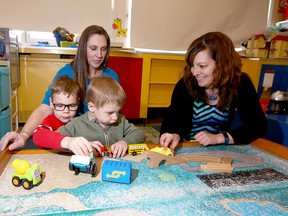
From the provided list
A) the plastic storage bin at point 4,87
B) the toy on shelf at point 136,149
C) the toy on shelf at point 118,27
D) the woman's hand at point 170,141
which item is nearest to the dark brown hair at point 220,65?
the woman's hand at point 170,141

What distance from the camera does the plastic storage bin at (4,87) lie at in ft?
6.13

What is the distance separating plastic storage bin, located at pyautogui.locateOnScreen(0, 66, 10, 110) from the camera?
1869 mm

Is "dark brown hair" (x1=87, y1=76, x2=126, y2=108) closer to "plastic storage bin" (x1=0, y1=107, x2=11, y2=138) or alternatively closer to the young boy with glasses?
the young boy with glasses

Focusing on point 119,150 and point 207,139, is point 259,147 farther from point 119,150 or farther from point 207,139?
point 119,150

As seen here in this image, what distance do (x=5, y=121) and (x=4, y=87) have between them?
0.90 ft

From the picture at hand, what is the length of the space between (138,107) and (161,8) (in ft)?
4.18

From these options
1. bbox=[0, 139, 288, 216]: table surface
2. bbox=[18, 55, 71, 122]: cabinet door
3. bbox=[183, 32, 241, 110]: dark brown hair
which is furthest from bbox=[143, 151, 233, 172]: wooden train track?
bbox=[18, 55, 71, 122]: cabinet door

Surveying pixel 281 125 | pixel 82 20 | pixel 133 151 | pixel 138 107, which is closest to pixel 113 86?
pixel 133 151

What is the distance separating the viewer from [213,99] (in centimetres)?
120

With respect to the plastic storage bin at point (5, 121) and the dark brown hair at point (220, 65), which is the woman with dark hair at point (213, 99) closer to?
the dark brown hair at point (220, 65)

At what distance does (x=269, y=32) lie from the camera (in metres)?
3.36

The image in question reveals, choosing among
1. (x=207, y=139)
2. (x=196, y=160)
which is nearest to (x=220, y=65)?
(x=207, y=139)

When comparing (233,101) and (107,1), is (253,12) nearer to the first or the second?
(107,1)

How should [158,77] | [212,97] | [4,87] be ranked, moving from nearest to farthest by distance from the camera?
[212,97] → [4,87] → [158,77]
